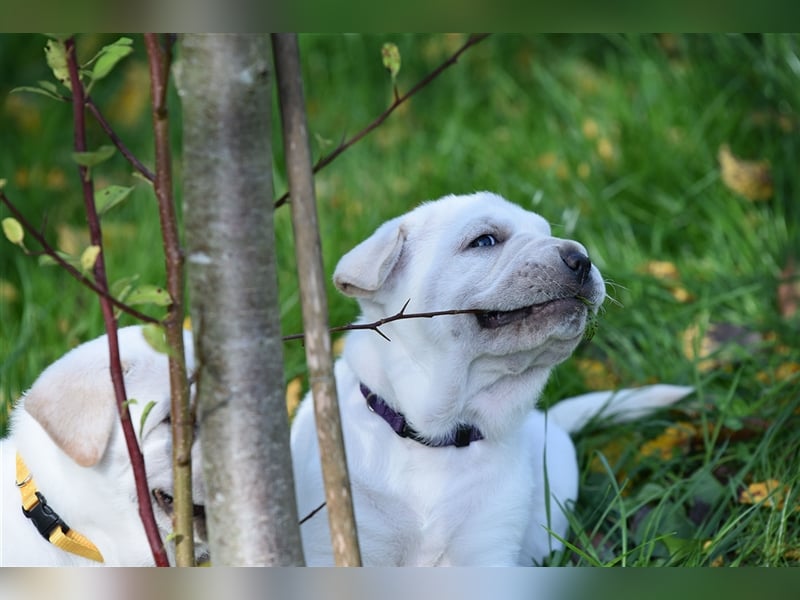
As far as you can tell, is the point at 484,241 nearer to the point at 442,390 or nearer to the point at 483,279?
the point at 483,279

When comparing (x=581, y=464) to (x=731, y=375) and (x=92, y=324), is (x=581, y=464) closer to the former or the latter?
(x=731, y=375)

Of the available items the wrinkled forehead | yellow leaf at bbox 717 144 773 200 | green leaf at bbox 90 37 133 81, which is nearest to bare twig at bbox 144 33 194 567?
green leaf at bbox 90 37 133 81

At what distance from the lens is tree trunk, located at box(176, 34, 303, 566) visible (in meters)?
1.57

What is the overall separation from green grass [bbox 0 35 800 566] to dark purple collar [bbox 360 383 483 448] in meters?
0.39

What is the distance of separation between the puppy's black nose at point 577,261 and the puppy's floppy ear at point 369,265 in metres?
0.40

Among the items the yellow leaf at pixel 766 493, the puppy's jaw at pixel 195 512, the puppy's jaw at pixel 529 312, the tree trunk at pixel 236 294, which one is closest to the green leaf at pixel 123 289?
the tree trunk at pixel 236 294

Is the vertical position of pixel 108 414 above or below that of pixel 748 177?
below

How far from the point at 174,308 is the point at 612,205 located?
320cm

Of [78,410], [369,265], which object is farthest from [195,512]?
[369,265]

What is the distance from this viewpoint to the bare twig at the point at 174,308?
164 centimetres

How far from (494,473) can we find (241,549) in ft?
3.66

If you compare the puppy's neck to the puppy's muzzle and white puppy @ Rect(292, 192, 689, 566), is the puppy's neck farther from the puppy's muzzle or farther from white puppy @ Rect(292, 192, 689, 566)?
the puppy's muzzle

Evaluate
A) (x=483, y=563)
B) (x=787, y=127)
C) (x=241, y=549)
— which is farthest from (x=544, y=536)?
(x=787, y=127)

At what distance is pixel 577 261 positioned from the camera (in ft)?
7.86
